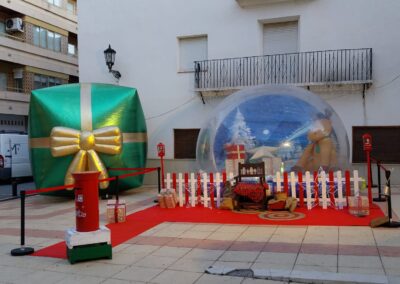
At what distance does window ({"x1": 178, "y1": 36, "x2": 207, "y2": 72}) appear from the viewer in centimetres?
1599

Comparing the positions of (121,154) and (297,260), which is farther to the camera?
(121,154)

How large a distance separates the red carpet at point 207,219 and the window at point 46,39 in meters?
23.4

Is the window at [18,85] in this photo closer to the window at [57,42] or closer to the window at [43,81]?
the window at [43,81]

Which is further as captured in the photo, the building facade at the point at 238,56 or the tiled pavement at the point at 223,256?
the building facade at the point at 238,56

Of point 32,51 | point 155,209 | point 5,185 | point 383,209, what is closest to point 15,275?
point 155,209

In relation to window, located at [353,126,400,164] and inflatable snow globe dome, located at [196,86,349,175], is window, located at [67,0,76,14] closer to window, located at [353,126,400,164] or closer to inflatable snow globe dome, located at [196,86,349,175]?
inflatable snow globe dome, located at [196,86,349,175]

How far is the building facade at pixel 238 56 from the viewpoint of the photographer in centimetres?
1373

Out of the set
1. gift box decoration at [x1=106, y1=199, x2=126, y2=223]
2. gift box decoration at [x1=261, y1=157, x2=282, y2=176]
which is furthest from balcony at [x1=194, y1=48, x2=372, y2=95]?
gift box decoration at [x1=106, y1=199, x2=126, y2=223]

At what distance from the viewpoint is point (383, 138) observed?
13.9 m

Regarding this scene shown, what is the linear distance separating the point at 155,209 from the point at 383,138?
26.3 feet

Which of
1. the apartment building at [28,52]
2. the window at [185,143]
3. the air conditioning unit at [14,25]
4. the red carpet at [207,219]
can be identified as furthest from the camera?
the apartment building at [28,52]

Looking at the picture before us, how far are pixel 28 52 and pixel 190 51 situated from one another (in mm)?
16763

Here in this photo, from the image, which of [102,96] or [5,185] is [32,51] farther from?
[102,96]

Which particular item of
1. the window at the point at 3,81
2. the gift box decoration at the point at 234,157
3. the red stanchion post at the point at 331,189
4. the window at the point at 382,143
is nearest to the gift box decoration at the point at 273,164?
the gift box decoration at the point at 234,157
